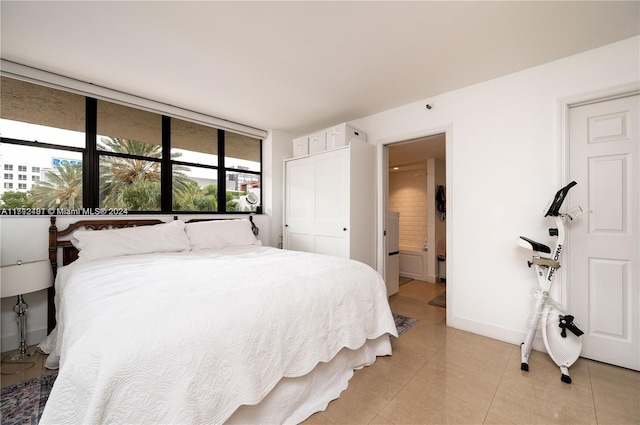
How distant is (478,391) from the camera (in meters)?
1.76

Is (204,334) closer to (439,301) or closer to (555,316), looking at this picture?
(555,316)

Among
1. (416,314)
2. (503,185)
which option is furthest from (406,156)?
(416,314)

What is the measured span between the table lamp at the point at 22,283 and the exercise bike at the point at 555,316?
13.0ft

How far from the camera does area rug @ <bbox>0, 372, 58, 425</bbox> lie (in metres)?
1.48

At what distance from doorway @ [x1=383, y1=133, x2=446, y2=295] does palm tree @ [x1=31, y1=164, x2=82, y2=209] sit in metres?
4.09

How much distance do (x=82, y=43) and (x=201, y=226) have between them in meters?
1.94

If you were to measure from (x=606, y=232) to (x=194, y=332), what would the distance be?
125 inches

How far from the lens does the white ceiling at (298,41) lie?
173 cm

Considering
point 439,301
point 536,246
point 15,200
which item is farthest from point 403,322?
point 15,200

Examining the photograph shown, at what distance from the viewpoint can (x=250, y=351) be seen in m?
1.29

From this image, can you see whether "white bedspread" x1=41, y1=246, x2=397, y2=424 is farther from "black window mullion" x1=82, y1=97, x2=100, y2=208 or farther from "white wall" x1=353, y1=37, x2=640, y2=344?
"white wall" x1=353, y1=37, x2=640, y2=344

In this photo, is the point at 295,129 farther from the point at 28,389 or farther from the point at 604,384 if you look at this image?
the point at 604,384

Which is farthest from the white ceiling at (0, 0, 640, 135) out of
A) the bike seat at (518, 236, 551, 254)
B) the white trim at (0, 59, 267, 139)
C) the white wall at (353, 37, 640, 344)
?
the bike seat at (518, 236, 551, 254)

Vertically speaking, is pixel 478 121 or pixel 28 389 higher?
pixel 478 121
